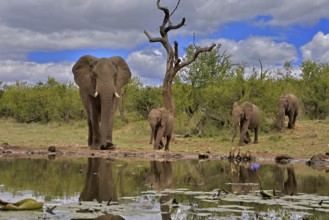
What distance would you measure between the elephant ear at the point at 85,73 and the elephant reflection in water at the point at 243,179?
6.75 metres

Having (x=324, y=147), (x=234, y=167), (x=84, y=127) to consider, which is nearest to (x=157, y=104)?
(x=84, y=127)

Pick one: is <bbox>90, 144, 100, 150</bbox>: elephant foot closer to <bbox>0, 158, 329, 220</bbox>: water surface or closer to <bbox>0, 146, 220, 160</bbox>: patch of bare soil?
<bbox>0, 146, 220, 160</bbox>: patch of bare soil

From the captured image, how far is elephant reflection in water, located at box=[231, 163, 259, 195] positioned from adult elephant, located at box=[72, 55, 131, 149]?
523 centimetres

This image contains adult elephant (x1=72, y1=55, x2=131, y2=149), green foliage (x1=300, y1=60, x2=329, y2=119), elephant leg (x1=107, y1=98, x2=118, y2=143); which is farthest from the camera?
green foliage (x1=300, y1=60, x2=329, y2=119)

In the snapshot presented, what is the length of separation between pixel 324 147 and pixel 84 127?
78.3ft

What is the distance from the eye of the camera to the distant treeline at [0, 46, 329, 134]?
34.7 meters

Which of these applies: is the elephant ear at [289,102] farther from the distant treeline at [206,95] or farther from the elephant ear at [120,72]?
the elephant ear at [120,72]

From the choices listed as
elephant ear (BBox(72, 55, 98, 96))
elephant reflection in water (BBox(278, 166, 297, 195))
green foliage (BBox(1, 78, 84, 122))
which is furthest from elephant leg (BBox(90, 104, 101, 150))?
green foliage (BBox(1, 78, 84, 122))

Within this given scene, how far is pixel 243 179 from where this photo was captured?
1355 cm

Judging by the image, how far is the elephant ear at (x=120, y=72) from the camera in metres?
21.1

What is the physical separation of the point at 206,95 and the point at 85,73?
1560 centimetres

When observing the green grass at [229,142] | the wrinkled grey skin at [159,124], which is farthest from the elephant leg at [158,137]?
the green grass at [229,142]

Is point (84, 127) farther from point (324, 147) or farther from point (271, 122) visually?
point (324, 147)

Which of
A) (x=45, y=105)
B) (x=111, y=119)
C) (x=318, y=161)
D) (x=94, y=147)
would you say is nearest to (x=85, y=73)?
(x=111, y=119)
